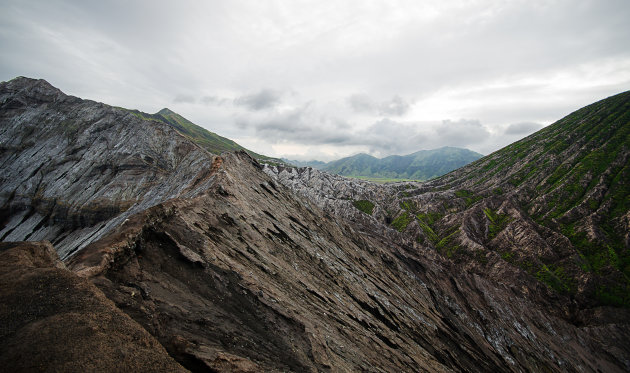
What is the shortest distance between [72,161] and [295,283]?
95.3 meters

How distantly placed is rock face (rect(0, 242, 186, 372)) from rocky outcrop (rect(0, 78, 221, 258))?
1779 inches

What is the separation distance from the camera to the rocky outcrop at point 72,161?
64.4 m

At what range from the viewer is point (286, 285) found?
2467cm

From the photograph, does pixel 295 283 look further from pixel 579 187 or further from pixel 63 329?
pixel 579 187

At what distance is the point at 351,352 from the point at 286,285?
8.49 metres

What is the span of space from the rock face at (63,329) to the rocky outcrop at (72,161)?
45195 mm

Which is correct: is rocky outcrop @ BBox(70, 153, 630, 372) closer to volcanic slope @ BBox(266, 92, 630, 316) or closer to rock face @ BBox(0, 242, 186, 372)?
rock face @ BBox(0, 242, 186, 372)

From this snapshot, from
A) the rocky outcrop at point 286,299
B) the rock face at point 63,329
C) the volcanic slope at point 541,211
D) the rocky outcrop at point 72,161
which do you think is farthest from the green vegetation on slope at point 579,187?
the rocky outcrop at point 72,161

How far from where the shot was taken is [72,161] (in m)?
78.4

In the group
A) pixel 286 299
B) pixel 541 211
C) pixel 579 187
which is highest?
pixel 579 187

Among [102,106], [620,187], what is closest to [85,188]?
[102,106]

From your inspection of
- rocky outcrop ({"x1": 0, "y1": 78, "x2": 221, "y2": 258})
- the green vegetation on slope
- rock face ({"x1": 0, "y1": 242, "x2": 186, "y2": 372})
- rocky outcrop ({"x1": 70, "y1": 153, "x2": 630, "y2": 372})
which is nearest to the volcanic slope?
the green vegetation on slope

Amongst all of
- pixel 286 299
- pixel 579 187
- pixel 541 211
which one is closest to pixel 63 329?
pixel 286 299

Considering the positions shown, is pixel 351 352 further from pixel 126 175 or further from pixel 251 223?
pixel 126 175
